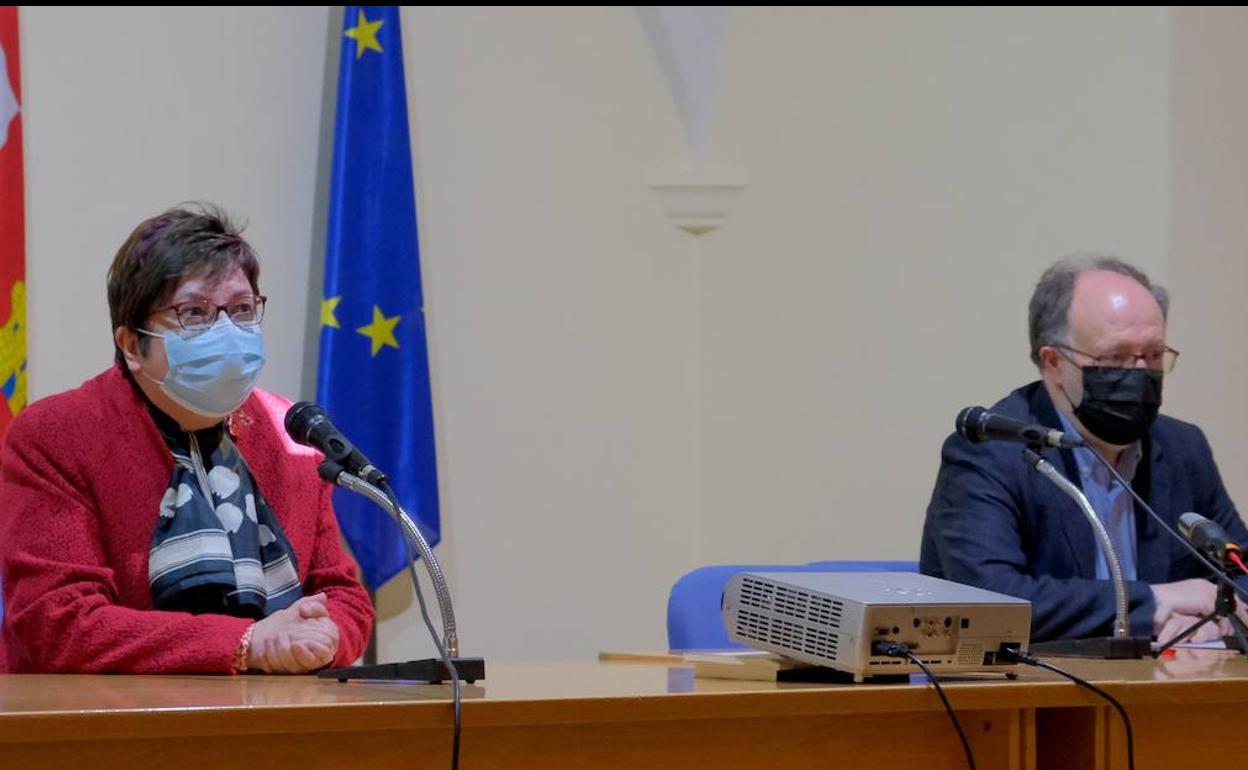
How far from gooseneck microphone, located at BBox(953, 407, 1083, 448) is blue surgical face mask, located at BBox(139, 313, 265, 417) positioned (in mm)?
1168

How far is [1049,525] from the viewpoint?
3311 millimetres

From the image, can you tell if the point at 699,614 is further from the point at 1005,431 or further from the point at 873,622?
the point at 873,622

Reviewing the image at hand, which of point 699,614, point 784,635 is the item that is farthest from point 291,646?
point 699,614

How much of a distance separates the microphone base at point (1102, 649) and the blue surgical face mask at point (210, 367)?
1.33m

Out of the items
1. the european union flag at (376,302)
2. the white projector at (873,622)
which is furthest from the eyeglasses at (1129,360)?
the european union flag at (376,302)

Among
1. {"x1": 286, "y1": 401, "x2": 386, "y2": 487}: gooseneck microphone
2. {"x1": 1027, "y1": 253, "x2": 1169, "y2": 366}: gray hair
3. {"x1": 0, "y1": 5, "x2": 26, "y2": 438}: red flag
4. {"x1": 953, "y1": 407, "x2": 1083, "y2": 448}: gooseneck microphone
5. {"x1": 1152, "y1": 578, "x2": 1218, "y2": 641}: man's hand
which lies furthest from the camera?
{"x1": 0, "y1": 5, "x2": 26, "y2": 438}: red flag

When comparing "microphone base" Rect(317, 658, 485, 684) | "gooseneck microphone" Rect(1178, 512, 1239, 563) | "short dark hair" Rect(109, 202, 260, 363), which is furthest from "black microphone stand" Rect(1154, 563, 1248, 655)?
"short dark hair" Rect(109, 202, 260, 363)

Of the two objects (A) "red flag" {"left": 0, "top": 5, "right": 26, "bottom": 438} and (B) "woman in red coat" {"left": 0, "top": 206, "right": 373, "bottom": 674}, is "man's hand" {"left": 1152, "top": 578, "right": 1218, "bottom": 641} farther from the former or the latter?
(A) "red flag" {"left": 0, "top": 5, "right": 26, "bottom": 438}

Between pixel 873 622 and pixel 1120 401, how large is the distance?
1.39m

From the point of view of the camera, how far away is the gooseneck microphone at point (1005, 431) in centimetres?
280

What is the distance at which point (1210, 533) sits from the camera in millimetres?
2797

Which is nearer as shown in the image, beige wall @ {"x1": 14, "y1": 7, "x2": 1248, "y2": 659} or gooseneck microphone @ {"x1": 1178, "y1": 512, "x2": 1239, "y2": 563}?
gooseneck microphone @ {"x1": 1178, "y1": 512, "x2": 1239, "y2": 563}

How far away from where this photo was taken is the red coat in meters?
2.52

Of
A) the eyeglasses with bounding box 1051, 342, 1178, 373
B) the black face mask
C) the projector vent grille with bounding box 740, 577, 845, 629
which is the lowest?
the projector vent grille with bounding box 740, 577, 845, 629
